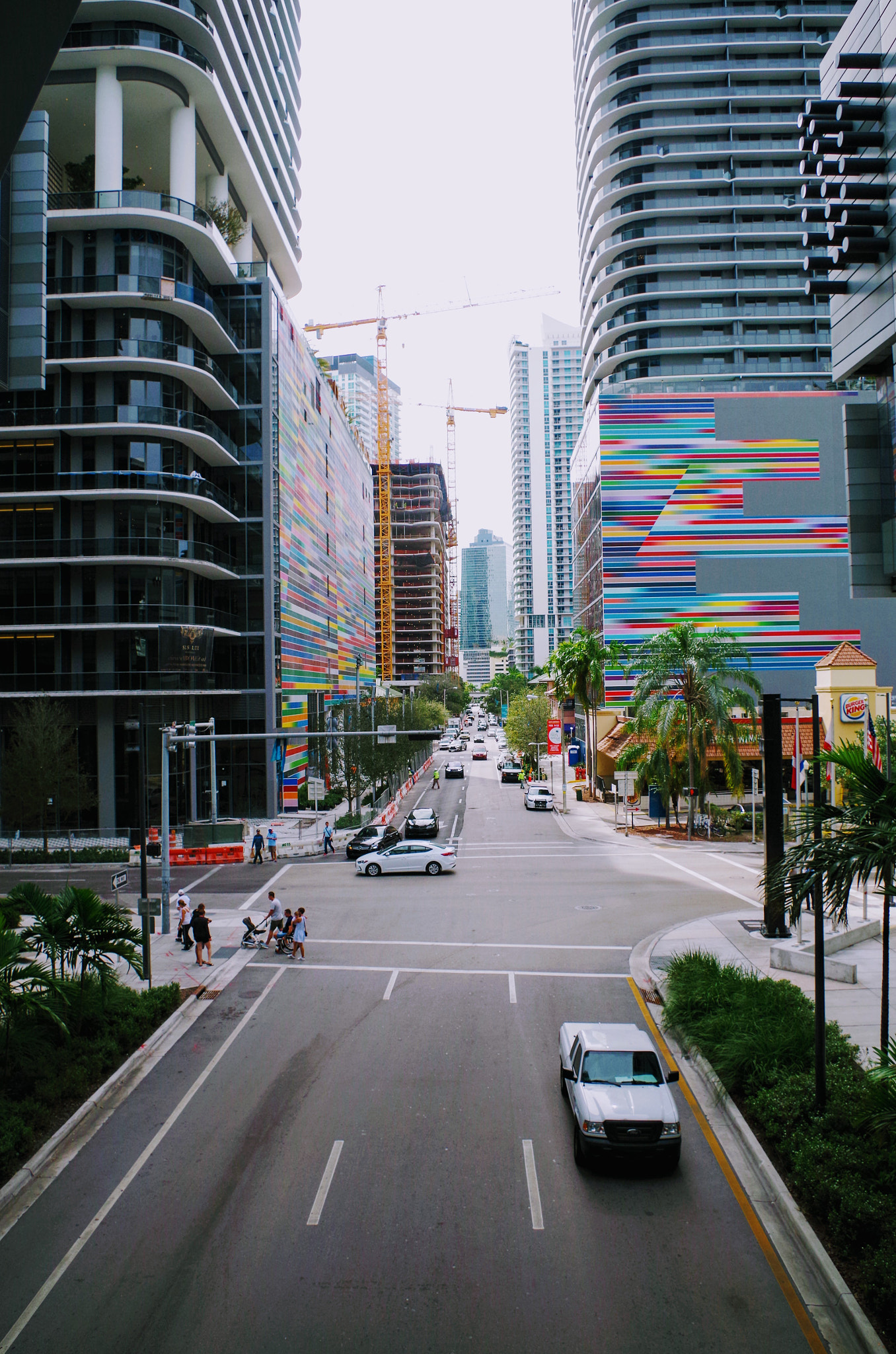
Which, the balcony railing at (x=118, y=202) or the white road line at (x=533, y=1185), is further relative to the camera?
the balcony railing at (x=118, y=202)

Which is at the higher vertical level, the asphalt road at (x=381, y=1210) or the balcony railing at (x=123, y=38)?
the balcony railing at (x=123, y=38)

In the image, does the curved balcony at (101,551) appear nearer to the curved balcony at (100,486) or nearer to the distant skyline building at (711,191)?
the curved balcony at (100,486)

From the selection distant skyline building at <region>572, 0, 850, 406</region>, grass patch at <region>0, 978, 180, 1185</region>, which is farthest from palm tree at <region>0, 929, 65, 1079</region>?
distant skyline building at <region>572, 0, 850, 406</region>

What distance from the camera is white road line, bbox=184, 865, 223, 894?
32.0 meters

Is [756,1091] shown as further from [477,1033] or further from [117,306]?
[117,306]

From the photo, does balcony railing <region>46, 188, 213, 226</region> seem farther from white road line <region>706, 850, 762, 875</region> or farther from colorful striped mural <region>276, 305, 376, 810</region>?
white road line <region>706, 850, 762, 875</region>

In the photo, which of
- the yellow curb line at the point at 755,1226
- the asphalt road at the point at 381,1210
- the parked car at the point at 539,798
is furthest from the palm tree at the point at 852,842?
the parked car at the point at 539,798

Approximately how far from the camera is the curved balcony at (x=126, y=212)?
42844 millimetres

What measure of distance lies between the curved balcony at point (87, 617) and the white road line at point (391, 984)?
2923 centimetres

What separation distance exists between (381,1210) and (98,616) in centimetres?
3929

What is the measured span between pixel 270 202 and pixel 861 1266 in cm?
6616

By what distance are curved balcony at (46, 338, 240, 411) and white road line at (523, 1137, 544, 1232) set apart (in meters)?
42.0

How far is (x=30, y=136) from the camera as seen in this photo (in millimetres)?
18406

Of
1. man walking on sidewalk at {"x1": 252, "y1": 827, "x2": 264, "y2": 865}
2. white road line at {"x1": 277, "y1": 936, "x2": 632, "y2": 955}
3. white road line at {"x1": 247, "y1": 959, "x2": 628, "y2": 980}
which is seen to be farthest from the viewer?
man walking on sidewalk at {"x1": 252, "y1": 827, "x2": 264, "y2": 865}
